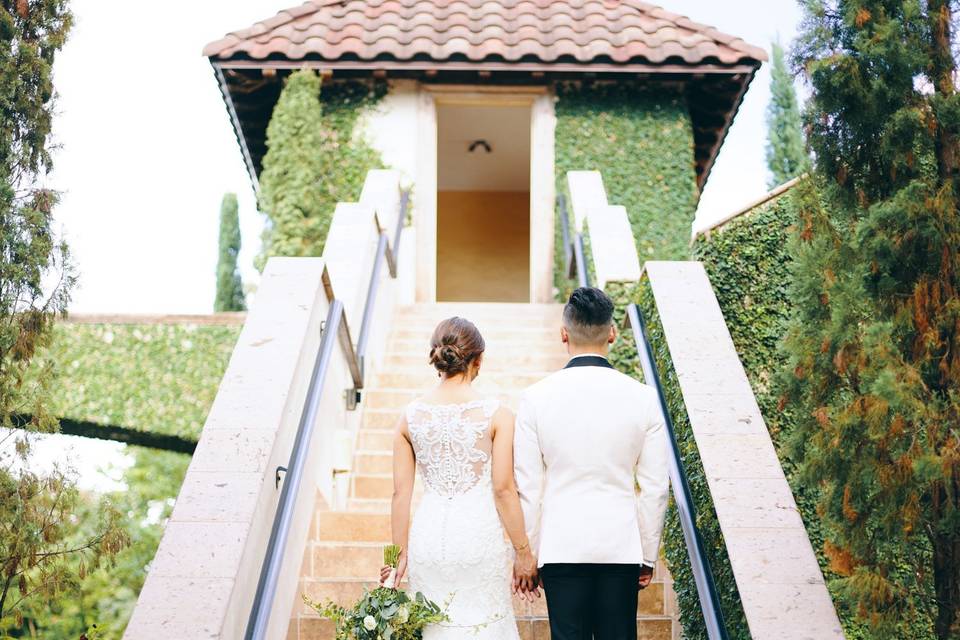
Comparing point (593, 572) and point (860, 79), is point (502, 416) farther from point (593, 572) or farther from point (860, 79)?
point (860, 79)

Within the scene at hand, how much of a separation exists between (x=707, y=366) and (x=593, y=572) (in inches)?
65.6

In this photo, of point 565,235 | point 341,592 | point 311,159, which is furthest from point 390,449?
point 311,159

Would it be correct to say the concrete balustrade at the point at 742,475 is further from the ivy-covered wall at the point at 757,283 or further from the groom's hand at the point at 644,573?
the ivy-covered wall at the point at 757,283

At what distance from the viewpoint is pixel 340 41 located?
37.2 ft

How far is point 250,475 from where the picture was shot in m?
4.23

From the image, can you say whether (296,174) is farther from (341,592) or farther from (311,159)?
(341,592)

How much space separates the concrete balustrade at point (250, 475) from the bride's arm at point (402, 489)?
0.62 metres

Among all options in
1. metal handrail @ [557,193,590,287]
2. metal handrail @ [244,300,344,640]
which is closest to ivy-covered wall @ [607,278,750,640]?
metal handrail @ [244,300,344,640]

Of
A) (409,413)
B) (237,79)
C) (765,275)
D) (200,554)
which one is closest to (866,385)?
(409,413)

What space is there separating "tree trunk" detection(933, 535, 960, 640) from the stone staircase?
142 cm

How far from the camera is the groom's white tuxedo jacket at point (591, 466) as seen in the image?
3375 millimetres

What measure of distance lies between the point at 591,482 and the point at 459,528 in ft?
1.85

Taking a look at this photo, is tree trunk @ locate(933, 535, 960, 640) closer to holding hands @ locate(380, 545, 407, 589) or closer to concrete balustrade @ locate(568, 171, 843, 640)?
concrete balustrade @ locate(568, 171, 843, 640)

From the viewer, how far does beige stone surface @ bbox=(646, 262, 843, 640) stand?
11.7ft
